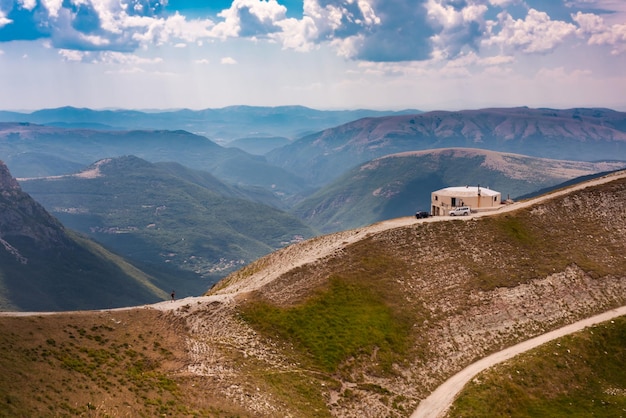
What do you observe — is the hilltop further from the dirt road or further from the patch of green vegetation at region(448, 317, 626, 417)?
the patch of green vegetation at region(448, 317, 626, 417)

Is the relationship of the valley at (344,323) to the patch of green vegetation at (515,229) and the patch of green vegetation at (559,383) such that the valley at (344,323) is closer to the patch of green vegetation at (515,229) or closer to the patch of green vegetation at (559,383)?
the patch of green vegetation at (515,229)

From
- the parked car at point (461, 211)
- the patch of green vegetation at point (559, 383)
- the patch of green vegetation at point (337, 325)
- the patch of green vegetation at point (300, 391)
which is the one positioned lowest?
the patch of green vegetation at point (559, 383)

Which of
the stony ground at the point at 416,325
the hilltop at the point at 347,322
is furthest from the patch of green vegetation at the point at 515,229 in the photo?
the stony ground at the point at 416,325

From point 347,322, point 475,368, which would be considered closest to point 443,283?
point 475,368

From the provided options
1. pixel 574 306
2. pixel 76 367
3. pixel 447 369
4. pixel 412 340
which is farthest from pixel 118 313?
pixel 574 306

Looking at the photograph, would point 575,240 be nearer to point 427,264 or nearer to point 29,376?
point 427,264

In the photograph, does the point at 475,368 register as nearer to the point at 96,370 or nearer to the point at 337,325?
the point at 337,325

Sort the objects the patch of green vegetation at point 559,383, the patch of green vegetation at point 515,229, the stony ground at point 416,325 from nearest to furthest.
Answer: the stony ground at point 416,325 < the patch of green vegetation at point 559,383 < the patch of green vegetation at point 515,229
